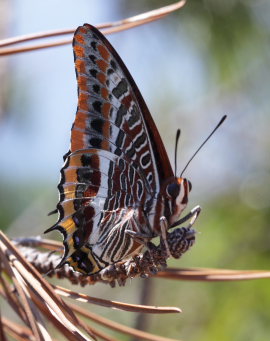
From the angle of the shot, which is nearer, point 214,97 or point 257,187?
point 257,187

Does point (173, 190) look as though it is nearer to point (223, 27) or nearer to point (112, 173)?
point (112, 173)

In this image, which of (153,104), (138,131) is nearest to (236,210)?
(138,131)

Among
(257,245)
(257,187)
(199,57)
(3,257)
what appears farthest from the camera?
(199,57)

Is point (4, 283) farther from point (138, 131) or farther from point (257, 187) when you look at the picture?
point (257, 187)

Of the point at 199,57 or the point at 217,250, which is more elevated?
the point at 199,57

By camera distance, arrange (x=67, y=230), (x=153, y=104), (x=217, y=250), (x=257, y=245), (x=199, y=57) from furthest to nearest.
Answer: (x=153, y=104) < (x=199, y=57) < (x=217, y=250) < (x=257, y=245) < (x=67, y=230)

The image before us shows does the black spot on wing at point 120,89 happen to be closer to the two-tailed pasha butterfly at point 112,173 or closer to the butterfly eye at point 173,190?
the two-tailed pasha butterfly at point 112,173
